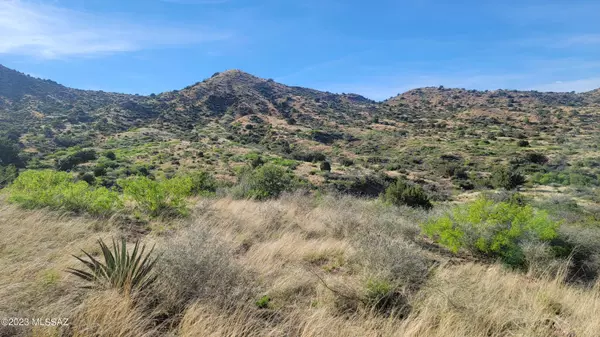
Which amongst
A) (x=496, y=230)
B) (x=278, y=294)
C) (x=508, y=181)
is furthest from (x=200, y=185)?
(x=508, y=181)

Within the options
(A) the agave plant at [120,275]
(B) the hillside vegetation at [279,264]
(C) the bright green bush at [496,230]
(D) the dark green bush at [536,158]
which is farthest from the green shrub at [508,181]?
(A) the agave plant at [120,275]

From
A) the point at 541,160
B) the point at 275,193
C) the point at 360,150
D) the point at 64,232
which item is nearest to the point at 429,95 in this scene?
the point at 360,150

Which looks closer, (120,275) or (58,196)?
(120,275)

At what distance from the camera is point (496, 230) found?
20.3 feet

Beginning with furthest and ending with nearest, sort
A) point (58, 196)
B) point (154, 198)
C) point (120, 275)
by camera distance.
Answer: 1. point (154, 198)
2. point (58, 196)
3. point (120, 275)

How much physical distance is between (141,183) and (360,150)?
2030 inches

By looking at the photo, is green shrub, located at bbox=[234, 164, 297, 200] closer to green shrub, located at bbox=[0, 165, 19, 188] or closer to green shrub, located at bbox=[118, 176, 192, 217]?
green shrub, located at bbox=[118, 176, 192, 217]

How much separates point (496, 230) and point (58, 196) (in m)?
9.79

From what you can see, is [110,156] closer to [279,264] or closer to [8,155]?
[8,155]

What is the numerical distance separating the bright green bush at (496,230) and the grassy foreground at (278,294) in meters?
0.51

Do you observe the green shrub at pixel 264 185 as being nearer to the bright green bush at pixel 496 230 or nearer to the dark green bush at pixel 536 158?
the bright green bush at pixel 496 230

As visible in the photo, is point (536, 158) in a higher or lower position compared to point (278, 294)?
higher

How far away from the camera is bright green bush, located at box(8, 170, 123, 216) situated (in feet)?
20.8

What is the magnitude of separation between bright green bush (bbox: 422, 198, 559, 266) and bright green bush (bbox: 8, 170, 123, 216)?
308 inches
